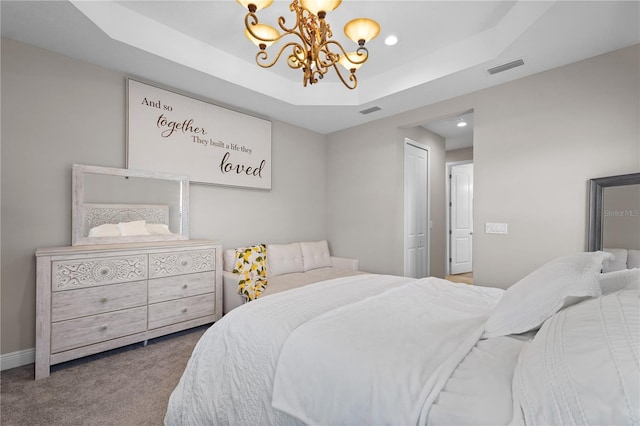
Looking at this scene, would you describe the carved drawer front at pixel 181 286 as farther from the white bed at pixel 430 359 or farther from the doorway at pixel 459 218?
the doorway at pixel 459 218

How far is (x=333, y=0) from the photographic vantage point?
1631mm

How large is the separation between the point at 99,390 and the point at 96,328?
524 mm

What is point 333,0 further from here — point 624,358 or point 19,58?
point 19,58

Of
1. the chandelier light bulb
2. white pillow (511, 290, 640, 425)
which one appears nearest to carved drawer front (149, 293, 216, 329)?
the chandelier light bulb

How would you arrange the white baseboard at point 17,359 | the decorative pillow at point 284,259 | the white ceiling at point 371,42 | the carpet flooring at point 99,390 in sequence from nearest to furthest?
the carpet flooring at point 99,390 → the white ceiling at point 371,42 → the white baseboard at point 17,359 → the decorative pillow at point 284,259

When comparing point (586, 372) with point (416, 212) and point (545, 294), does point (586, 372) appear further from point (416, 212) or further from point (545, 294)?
point (416, 212)

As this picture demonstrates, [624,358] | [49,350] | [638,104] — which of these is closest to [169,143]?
[49,350]

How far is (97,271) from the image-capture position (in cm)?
237

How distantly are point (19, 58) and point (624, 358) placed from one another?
12.8 ft

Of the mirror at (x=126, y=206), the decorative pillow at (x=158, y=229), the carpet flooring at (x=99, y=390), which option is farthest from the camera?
the decorative pillow at (x=158, y=229)

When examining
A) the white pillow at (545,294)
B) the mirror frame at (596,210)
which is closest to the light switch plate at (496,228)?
the mirror frame at (596,210)

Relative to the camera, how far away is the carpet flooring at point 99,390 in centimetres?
176

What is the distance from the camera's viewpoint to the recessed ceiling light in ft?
8.93

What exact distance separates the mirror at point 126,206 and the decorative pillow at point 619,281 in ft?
10.7
